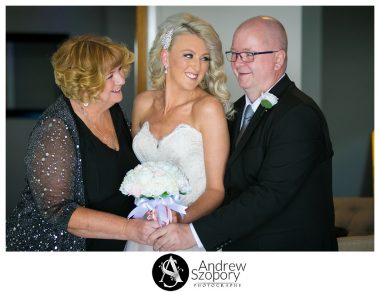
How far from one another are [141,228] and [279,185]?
0.65m

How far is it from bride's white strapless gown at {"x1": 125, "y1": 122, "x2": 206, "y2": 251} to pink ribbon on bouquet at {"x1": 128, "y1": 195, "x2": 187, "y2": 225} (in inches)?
7.9

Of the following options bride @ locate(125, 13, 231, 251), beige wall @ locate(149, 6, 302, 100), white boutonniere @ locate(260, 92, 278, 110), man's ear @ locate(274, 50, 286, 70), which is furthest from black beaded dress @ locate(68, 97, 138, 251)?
beige wall @ locate(149, 6, 302, 100)

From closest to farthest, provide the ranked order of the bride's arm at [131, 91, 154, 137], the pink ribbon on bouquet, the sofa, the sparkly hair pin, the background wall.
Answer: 1. the pink ribbon on bouquet
2. the sparkly hair pin
3. the bride's arm at [131, 91, 154, 137]
4. the sofa
5. the background wall

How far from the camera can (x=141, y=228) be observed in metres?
2.96

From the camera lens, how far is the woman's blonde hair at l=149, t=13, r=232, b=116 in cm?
316

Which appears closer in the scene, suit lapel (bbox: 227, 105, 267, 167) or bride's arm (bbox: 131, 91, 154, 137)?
suit lapel (bbox: 227, 105, 267, 167)

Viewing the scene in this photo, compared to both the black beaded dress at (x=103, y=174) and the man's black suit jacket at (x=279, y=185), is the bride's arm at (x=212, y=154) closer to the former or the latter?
the man's black suit jacket at (x=279, y=185)

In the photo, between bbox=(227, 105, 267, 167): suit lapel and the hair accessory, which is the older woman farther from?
bbox=(227, 105, 267, 167): suit lapel

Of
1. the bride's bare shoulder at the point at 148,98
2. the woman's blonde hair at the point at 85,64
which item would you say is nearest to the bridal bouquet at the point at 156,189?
the woman's blonde hair at the point at 85,64

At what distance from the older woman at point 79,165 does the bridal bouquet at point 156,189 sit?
0.21 ft

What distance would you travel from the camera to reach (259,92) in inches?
123
